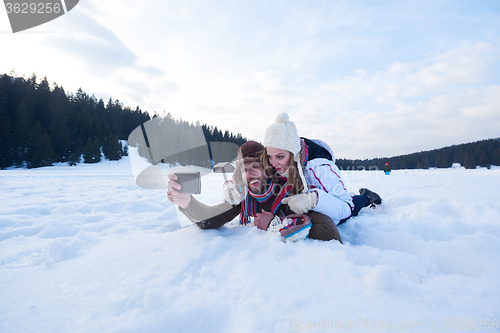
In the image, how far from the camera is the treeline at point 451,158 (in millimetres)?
43919

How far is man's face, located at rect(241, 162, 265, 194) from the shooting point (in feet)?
7.80

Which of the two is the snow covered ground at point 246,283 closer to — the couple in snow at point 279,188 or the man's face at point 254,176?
the couple in snow at point 279,188

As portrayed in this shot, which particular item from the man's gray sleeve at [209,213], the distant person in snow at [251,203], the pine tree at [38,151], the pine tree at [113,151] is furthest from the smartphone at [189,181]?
the pine tree at [113,151]

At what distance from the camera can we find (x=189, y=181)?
6.61 ft

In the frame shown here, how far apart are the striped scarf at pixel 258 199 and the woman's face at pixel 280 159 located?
180mm

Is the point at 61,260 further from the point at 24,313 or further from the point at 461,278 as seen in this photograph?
the point at 461,278

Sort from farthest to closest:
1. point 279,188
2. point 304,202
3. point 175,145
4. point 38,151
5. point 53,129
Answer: point 53,129 → point 38,151 → point 175,145 → point 279,188 → point 304,202

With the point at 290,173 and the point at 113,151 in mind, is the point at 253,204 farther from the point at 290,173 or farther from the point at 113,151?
the point at 113,151

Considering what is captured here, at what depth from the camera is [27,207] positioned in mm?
3424

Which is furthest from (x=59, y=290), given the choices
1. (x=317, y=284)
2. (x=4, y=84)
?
(x=4, y=84)

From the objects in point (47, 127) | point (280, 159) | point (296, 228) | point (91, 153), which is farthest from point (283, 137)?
point (47, 127)

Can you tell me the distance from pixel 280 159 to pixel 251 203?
0.63m

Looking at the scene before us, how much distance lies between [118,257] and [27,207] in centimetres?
306

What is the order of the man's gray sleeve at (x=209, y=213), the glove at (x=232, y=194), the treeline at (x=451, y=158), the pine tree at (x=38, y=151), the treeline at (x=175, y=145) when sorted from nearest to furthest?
the man's gray sleeve at (x=209, y=213), the glove at (x=232, y=194), the treeline at (x=175, y=145), the pine tree at (x=38, y=151), the treeline at (x=451, y=158)
